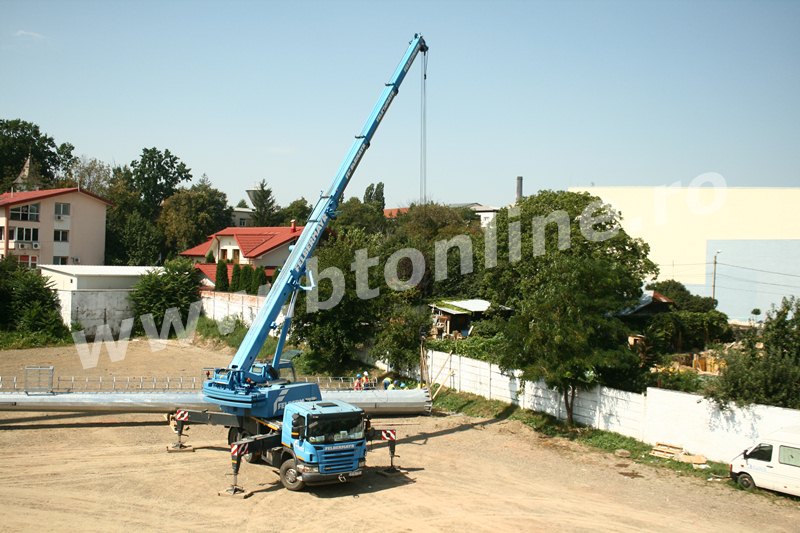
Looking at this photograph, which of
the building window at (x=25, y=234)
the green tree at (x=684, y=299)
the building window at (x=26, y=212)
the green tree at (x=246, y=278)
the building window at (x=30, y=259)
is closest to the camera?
the green tree at (x=684, y=299)

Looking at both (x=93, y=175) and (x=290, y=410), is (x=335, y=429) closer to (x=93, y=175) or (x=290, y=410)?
(x=290, y=410)

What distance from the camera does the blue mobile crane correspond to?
15.7m

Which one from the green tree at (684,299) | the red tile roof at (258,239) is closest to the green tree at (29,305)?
the red tile roof at (258,239)

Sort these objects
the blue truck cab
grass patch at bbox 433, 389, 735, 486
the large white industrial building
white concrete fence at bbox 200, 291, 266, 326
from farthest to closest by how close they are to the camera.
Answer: the large white industrial building < white concrete fence at bbox 200, 291, 266, 326 < grass patch at bbox 433, 389, 735, 486 < the blue truck cab

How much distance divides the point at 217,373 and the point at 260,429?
2.21m

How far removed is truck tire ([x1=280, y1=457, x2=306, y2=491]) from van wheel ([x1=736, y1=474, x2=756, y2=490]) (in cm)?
1118

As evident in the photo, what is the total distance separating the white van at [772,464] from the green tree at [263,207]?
259 ft

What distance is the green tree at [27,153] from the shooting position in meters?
88.7

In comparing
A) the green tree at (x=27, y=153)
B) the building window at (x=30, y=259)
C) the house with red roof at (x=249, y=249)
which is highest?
the green tree at (x=27, y=153)

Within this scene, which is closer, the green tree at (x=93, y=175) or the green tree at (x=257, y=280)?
the green tree at (x=257, y=280)

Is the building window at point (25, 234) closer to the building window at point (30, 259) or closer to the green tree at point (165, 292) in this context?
the building window at point (30, 259)

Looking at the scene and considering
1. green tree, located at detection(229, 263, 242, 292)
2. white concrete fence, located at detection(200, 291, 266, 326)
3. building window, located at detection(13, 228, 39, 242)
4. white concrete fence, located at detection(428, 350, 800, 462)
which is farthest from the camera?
building window, located at detection(13, 228, 39, 242)

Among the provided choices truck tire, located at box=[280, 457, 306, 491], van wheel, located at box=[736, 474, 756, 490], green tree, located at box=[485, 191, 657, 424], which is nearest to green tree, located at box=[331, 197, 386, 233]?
green tree, located at box=[485, 191, 657, 424]

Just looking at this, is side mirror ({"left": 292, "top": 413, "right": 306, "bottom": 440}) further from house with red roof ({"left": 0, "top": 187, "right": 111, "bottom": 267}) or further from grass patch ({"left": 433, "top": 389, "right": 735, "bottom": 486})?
house with red roof ({"left": 0, "top": 187, "right": 111, "bottom": 267})
